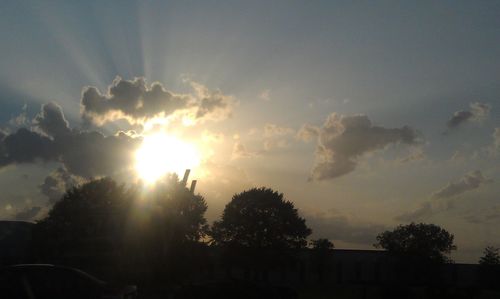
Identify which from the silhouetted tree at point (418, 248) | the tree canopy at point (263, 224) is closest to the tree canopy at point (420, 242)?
the silhouetted tree at point (418, 248)

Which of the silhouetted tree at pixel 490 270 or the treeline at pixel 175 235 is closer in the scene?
the treeline at pixel 175 235

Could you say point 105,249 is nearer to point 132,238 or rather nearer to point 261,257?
point 132,238

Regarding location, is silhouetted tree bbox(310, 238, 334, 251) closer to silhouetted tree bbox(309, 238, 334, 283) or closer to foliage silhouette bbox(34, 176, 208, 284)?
silhouetted tree bbox(309, 238, 334, 283)

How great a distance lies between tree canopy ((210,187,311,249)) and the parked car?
51.6 metres

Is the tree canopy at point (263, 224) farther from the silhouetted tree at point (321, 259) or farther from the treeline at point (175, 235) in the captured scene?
the silhouetted tree at point (321, 259)

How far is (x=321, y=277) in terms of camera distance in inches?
3125

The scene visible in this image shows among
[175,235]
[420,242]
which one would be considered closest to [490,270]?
[420,242]

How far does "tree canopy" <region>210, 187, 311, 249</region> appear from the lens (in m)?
64.3

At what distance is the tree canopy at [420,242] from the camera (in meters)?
80.8

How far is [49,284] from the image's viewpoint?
12805 millimetres

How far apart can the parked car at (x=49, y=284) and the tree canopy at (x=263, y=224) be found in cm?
5159

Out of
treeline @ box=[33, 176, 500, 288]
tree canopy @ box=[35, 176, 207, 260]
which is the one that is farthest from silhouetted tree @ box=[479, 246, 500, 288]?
tree canopy @ box=[35, 176, 207, 260]

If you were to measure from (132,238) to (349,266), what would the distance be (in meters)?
54.2

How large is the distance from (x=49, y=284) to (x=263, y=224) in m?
52.6
